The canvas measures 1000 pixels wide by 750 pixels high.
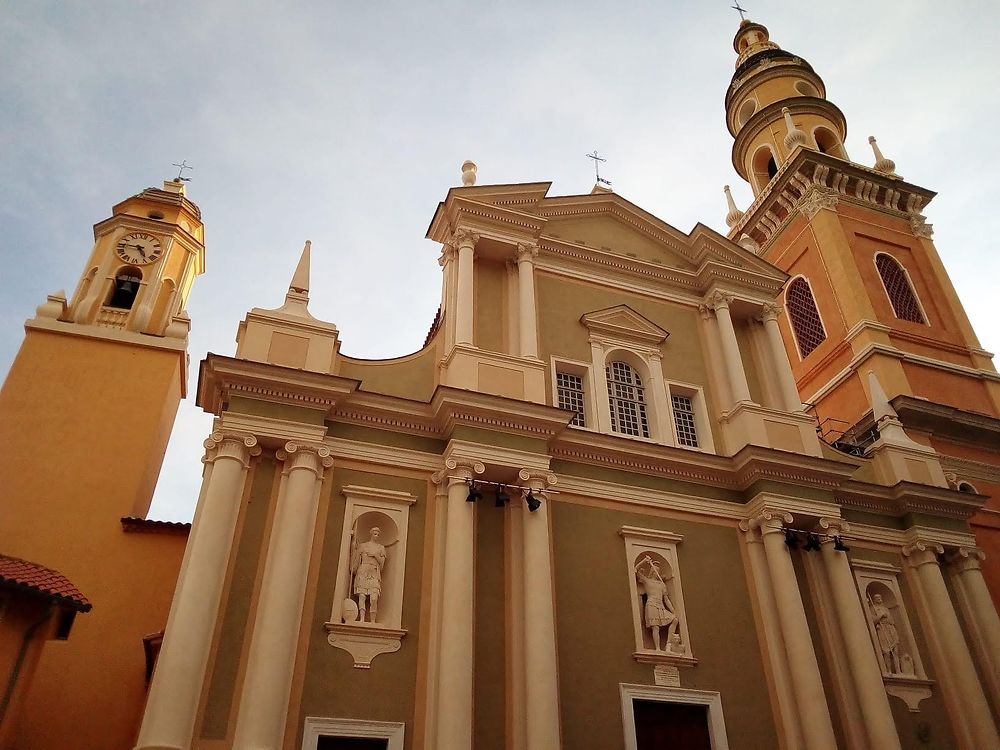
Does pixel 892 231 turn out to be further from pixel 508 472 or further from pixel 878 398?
pixel 508 472

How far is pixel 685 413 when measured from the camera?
614 inches

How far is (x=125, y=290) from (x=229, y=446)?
1266 centimetres

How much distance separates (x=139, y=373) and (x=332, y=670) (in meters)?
12.0

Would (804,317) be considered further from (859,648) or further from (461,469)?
(461,469)

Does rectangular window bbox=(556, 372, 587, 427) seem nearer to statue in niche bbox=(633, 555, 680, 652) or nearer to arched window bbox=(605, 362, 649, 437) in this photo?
arched window bbox=(605, 362, 649, 437)

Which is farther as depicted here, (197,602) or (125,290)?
(125,290)

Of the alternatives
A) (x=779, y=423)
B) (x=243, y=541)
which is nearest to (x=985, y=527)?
(x=779, y=423)

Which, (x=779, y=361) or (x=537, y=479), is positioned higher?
(x=779, y=361)

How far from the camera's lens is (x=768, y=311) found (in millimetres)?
17266

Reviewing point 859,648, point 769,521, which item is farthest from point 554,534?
point 859,648

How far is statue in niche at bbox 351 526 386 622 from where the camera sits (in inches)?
432

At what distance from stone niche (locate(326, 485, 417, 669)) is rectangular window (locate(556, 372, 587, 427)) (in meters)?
3.81

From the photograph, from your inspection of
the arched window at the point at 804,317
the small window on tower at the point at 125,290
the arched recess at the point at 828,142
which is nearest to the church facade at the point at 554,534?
the small window on tower at the point at 125,290

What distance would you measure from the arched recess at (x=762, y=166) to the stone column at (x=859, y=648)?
1778 cm
